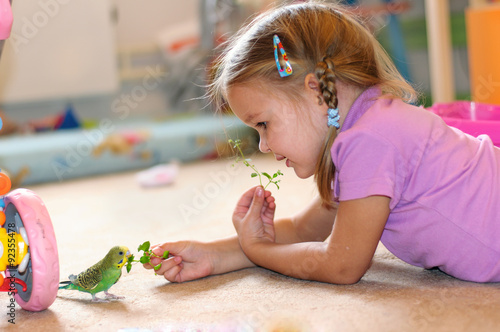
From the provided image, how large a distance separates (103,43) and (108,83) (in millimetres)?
201

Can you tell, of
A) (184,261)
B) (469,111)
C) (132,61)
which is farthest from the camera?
(132,61)

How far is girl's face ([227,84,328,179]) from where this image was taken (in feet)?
2.98

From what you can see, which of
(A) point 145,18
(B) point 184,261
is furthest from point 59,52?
(B) point 184,261

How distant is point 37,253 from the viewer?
824mm

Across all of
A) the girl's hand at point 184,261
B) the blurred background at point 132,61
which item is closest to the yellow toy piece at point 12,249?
the girl's hand at point 184,261

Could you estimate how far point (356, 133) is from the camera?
2.74ft

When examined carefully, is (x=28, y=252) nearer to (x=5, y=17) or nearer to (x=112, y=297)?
(x=112, y=297)

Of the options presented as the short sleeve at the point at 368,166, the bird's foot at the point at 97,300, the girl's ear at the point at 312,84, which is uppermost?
the girl's ear at the point at 312,84

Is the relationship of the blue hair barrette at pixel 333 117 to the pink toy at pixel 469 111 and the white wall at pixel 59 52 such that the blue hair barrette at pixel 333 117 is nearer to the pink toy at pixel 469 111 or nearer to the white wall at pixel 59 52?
the pink toy at pixel 469 111

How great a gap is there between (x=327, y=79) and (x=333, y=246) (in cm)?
24

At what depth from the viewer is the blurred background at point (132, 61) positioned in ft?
8.94

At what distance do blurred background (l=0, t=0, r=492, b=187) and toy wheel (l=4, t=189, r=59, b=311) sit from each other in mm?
1623

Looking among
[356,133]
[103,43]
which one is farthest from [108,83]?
[356,133]

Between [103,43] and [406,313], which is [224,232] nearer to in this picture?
[406,313]
